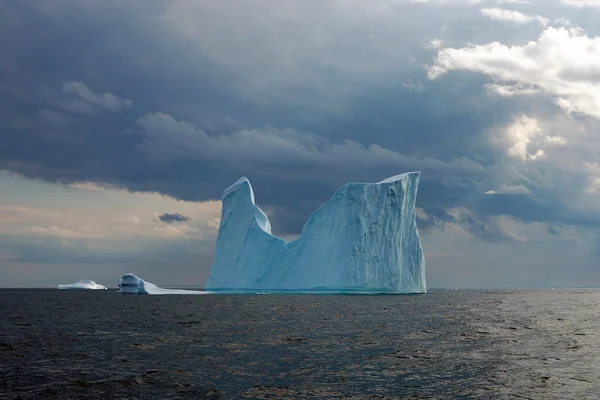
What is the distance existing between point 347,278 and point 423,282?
37.3 feet

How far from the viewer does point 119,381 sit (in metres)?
12.3

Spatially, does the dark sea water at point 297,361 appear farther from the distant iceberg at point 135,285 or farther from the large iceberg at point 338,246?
the distant iceberg at point 135,285

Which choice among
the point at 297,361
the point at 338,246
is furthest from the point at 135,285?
the point at 297,361

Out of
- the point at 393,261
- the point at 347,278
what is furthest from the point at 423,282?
the point at 347,278

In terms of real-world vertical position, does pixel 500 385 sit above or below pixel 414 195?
below

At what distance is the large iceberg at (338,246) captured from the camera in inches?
2169

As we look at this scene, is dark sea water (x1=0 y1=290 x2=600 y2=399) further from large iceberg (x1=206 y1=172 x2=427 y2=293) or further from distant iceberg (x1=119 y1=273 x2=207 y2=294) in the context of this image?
distant iceberg (x1=119 y1=273 x2=207 y2=294)

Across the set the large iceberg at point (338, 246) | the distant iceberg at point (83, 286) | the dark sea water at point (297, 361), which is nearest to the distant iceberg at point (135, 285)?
the large iceberg at point (338, 246)

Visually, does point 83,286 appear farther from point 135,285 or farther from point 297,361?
point 297,361

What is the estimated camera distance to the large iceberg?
55.1 meters

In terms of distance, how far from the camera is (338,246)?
55.6m

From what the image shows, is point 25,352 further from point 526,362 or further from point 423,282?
point 423,282

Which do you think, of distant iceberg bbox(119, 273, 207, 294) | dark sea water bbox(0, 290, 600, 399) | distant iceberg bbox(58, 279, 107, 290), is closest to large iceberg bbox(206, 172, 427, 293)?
distant iceberg bbox(119, 273, 207, 294)

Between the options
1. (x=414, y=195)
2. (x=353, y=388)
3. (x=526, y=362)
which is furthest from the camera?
A: (x=414, y=195)
